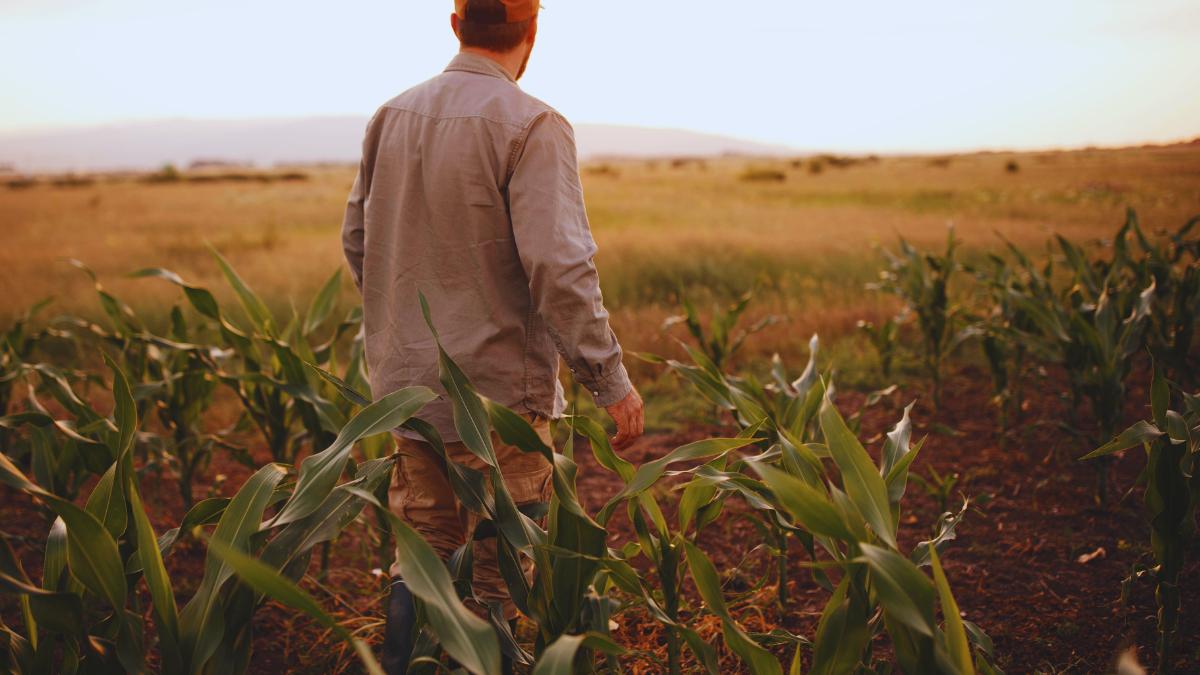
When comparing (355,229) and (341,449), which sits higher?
(355,229)

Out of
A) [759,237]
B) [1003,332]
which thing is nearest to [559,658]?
[1003,332]

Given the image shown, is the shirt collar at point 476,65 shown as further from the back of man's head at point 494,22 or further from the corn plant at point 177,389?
the corn plant at point 177,389

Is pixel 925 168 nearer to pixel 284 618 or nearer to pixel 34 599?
pixel 284 618

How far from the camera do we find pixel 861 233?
7.53 meters

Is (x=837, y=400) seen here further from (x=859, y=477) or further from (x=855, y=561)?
(x=855, y=561)

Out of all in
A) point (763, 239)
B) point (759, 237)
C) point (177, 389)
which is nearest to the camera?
point (177, 389)

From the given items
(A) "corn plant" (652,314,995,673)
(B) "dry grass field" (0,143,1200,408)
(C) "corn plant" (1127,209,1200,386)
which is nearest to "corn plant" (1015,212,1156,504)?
(C) "corn plant" (1127,209,1200,386)

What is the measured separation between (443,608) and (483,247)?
35.5 inches

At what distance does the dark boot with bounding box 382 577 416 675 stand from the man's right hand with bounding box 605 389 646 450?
23.5 inches

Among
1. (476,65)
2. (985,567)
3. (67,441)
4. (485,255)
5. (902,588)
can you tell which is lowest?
(985,567)

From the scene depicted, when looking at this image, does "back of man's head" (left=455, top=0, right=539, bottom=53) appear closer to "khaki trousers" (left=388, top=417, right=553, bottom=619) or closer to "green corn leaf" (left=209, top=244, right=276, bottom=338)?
"khaki trousers" (left=388, top=417, right=553, bottom=619)

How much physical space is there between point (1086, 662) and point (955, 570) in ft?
1.81

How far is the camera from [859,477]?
4.10 feet

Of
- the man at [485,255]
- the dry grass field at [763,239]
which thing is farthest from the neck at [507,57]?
the dry grass field at [763,239]
